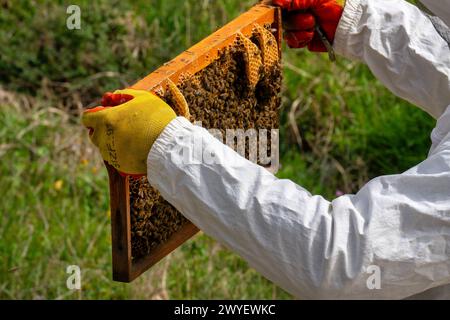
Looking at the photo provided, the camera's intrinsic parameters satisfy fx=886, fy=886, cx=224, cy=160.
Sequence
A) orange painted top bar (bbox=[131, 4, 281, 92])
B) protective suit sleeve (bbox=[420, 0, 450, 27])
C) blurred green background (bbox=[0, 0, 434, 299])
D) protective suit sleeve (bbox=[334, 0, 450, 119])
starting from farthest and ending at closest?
blurred green background (bbox=[0, 0, 434, 299]) < protective suit sleeve (bbox=[334, 0, 450, 119]) < orange painted top bar (bbox=[131, 4, 281, 92]) < protective suit sleeve (bbox=[420, 0, 450, 27])

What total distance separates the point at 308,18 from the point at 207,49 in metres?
0.62

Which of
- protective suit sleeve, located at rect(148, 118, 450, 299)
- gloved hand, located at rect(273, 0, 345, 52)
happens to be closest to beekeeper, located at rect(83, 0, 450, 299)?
protective suit sleeve, located at rect(148, 118, 450, 299)

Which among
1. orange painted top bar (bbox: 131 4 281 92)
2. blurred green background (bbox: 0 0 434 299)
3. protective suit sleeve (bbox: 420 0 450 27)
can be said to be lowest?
blurred green background (bbox: 0 0 434 299)

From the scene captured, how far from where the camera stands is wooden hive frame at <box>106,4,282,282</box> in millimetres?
2336

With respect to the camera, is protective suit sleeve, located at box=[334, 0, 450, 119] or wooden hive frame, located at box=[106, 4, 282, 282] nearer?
wooden hive frame, located at box=[106, 4, 282, 282]

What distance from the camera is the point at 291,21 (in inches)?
122

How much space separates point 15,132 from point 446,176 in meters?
3.21

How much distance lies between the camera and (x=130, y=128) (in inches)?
86.9

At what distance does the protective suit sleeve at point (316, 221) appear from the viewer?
6.96 feet

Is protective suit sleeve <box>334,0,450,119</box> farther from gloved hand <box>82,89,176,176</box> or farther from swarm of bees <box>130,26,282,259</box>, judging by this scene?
gloved hand <box>82,89,176,176</box>

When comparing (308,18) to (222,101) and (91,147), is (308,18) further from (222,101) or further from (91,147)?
(91,147)

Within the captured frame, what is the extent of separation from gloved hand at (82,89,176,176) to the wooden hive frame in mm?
80

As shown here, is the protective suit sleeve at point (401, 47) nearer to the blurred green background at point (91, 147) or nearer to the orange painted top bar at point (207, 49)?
the orange painted top bar at point (207, 49)

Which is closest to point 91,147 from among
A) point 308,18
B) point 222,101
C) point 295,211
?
point 308,18
